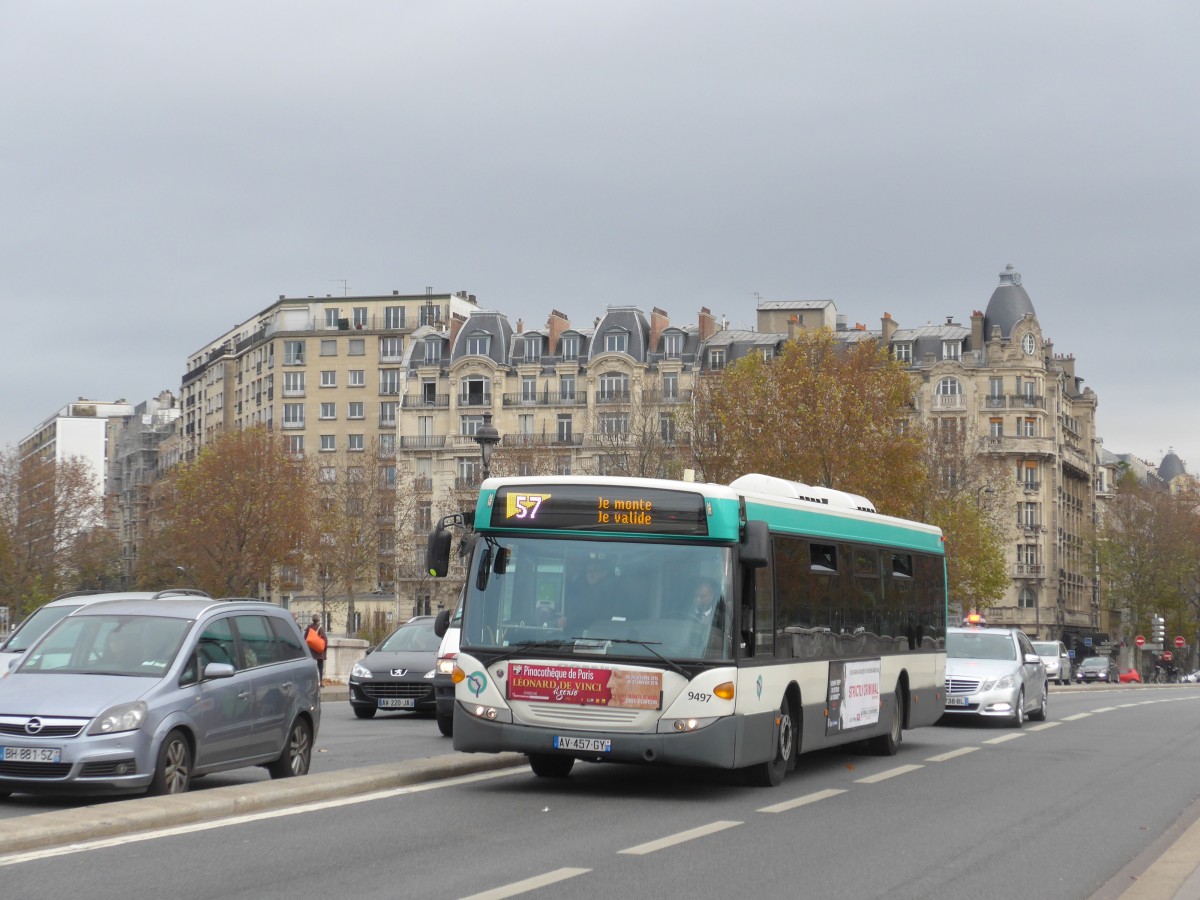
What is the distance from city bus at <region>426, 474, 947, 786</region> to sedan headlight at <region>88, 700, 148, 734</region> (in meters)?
2.67

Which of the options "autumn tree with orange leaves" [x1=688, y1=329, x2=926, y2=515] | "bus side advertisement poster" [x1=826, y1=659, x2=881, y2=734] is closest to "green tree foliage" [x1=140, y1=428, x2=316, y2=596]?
"autumn tree with orange leaves" [x1=688, y1=329, x2=926, y2=515]

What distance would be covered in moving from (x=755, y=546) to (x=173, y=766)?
5.03 metres

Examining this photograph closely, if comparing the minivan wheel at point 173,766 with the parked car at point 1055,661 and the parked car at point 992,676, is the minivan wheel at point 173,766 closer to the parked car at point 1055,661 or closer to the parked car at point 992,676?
the parked car at point 992,676

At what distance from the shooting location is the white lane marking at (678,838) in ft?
37.1

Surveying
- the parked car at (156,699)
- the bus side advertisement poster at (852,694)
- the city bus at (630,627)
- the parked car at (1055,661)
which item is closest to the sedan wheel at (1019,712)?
the bus side advertisement poster at (852,694)

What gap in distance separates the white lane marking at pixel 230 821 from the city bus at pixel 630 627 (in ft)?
2.03

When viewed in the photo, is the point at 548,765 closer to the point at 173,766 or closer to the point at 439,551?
the point at 439,551

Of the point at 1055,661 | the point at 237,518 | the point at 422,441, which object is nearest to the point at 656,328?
the point at 422,441

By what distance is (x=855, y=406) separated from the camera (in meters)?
53.4

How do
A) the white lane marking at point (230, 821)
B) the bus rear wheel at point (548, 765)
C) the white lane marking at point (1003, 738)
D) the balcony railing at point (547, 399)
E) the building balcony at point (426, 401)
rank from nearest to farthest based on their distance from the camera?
the white lane marking at point (230, 821), the bus rear wheel at point (548, 765), the white lane marking at point (1003, 738), the balcony railing at point (547, 399), the building balcony at point (426, 401)

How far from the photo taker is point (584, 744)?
14523 millimetres

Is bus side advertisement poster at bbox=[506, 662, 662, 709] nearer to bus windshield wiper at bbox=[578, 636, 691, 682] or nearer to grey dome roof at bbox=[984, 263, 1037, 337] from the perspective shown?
bus windshield wiper at bbox=[578, 636, 691, 682]

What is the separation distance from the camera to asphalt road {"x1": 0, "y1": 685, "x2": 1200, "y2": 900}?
32.5 ft

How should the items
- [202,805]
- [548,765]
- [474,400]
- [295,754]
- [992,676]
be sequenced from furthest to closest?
[474,400], [992,676], [548,765], [295,754], [202,805]
